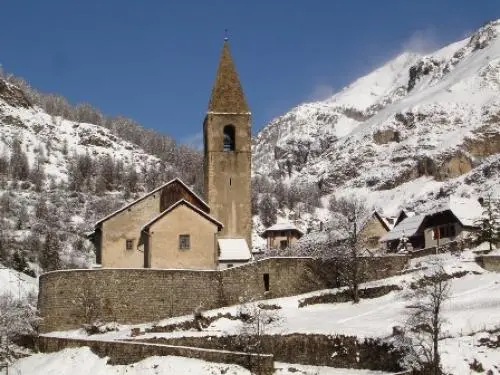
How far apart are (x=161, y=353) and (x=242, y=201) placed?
82.2ft

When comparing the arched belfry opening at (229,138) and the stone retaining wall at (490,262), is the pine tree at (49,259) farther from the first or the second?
the stone retaining wall at (490,262)

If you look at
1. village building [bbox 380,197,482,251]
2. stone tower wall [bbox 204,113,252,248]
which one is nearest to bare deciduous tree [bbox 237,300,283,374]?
stone tower wall [bbox 204,113,252,248]

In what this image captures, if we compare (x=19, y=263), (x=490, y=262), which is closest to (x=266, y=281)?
(x=490, y=262)

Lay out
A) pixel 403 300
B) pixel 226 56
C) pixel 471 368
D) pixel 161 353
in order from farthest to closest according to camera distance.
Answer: pixel 226 56 → pixel 403 300 → pixel 161 353 → pixel 471 368

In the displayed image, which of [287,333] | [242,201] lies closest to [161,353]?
[287,333]

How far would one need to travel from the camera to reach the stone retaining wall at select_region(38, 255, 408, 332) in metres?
45.1

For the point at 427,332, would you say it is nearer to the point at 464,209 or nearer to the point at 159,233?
the point at 159,233

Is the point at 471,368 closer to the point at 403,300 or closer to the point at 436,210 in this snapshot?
the point at 403,300

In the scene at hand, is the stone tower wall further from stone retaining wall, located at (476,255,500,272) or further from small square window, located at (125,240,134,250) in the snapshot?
stone retaining wall, located at (476,255,500,272)

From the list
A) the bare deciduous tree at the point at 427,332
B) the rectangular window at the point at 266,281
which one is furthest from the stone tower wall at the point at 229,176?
the bare deciduous tree at the point at 427,332

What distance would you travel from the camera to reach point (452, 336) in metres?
34.7

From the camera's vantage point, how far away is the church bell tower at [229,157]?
6125 centimetres

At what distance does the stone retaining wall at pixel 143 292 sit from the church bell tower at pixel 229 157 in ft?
42.2

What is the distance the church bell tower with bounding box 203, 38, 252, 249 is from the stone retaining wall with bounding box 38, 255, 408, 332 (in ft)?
42.2
